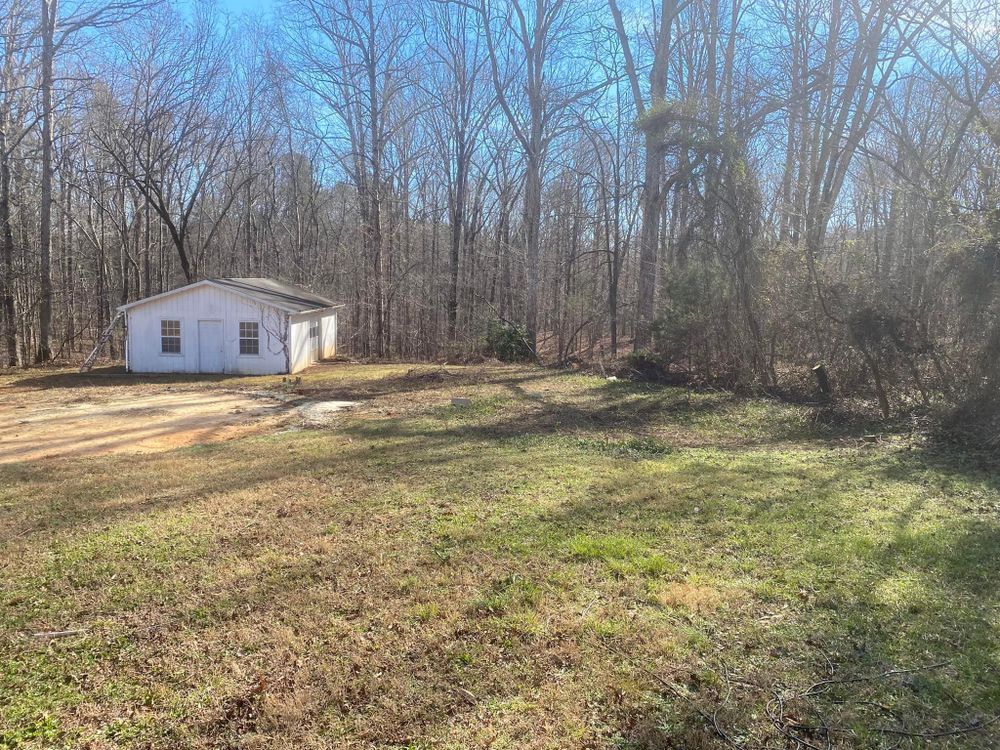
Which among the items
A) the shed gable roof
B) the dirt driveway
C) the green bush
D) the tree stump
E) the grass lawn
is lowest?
the grass lawn

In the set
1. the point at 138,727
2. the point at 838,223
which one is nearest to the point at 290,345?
the point at 138,727

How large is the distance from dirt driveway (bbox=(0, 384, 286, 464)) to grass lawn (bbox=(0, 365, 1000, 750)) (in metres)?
1.16

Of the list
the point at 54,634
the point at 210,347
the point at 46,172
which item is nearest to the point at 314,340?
the point at 210,347

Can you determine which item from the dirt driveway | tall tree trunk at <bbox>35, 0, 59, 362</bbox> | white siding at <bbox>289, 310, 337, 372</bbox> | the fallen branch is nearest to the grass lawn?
the fallen branch

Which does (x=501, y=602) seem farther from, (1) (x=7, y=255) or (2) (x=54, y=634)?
(1) (x=7, y=255)

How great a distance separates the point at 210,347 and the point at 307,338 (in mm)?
2866

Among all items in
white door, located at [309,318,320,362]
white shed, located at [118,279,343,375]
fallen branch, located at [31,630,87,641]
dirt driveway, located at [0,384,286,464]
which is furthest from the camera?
white door, located at [309,318,320,362]

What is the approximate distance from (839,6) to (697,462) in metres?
14.2

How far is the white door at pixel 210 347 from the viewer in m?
17.0

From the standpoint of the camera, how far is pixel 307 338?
18.9 meters

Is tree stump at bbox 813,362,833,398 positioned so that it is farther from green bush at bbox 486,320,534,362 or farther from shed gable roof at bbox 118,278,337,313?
shed gable roof at bbox 118,278,337,313

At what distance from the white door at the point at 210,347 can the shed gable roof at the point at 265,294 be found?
1.05 meters

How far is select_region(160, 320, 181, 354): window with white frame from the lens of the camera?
1703 cm

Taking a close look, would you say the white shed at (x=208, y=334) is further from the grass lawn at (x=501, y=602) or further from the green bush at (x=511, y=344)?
the grass lawn at (x=501, y=602)
